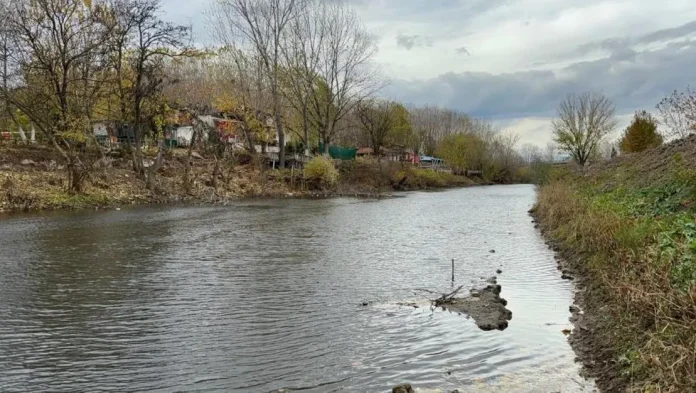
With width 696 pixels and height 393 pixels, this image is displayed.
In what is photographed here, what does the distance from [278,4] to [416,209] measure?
3007 centimetres

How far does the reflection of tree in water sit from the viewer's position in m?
7.64

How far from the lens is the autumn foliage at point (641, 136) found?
52.2 meters

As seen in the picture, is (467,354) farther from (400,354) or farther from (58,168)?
(58,168)

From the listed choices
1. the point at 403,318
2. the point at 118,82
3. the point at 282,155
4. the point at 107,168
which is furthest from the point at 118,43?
the point at 403,318

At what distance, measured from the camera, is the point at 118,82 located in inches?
1507

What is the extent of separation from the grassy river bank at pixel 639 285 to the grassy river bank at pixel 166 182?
2718 centimetres

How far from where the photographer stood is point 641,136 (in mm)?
53500

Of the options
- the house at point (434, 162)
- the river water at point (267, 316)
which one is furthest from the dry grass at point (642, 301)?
the house at point (434, 162)

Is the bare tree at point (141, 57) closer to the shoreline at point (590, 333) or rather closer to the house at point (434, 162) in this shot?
the shoreline at point (590, 333)

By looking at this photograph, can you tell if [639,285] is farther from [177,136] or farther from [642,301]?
[177,136]

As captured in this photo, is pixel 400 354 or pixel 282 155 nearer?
pixel 400 354

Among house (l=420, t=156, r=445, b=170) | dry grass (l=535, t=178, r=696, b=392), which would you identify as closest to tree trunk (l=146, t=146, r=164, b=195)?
dry grass (l=535, t=178, r=696, b=392)

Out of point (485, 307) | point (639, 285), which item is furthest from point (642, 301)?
point (485, 307)

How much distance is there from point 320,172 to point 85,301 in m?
39.4
